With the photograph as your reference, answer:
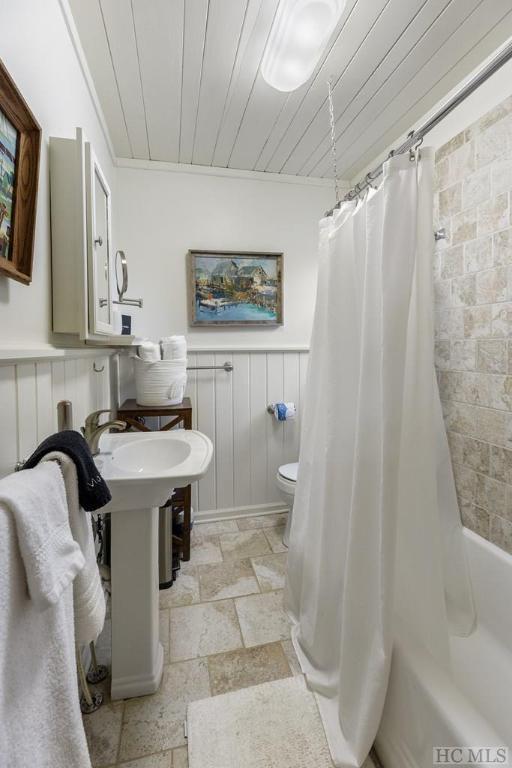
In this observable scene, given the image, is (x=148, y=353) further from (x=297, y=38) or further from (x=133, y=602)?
(x=297, y=38)

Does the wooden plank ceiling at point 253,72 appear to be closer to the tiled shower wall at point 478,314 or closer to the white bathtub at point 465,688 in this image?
the tiled shower wall at point 478,314

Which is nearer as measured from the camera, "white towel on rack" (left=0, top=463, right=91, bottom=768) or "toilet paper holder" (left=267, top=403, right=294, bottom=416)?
"white towel on rack" (left=0, top=463, right=91, bottom=768)

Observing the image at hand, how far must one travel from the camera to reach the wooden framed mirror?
0.71 m

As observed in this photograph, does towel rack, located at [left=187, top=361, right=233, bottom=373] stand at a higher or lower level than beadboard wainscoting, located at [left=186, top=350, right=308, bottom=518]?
higher

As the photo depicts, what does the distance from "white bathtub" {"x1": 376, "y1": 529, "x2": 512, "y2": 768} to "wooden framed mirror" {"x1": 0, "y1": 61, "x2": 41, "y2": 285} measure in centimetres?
139

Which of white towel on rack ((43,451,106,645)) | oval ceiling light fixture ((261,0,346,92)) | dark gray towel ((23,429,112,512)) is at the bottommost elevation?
white towel on rack ((43,451,106,645))

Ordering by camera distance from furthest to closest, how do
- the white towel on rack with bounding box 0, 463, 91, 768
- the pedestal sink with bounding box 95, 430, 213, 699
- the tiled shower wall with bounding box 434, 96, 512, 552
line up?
1. the tiled shower wall with bounding box 434, 96, 512, 552
2. the pedestal sink with bounding box 95, 430, 213, 699
3. the white towel on rack with bounding box 0, 463, 91, 768

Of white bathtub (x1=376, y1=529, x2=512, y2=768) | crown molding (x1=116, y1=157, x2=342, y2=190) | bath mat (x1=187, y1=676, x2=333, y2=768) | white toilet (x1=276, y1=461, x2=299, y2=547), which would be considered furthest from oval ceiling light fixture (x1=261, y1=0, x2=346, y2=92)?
bath mat (x1=187, y1=676, x2=333, y2=768)

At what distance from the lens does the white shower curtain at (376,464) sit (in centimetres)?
95

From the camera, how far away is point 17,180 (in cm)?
77

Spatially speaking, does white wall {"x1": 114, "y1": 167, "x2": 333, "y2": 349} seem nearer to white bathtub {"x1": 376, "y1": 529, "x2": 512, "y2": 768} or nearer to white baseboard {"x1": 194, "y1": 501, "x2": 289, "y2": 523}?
white baseboard {"x1": 194, "y1": 501, "x2": 289, "y2": 523}

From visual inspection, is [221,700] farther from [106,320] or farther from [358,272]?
[358,272]

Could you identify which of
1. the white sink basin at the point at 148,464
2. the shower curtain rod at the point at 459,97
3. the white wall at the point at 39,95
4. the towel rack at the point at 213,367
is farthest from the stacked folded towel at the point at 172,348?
the shower curtain rod at the point at 459,97

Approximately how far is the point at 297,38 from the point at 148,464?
63.8 inches
